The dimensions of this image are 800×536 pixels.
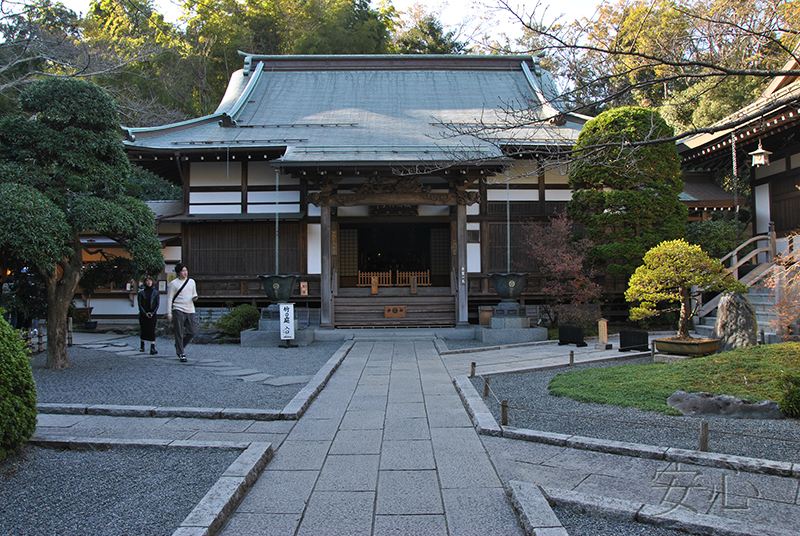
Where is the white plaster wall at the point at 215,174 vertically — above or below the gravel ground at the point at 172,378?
above

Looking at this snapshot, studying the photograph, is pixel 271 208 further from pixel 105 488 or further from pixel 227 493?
pixel 227 493

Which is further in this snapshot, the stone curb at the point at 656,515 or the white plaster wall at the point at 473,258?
the white plaster wall at the point at 473,258

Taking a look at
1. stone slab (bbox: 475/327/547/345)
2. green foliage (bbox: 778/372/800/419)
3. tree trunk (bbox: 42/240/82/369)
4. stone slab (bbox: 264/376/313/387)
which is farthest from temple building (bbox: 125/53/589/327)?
green foliage (bbox: 778/372/800/419)

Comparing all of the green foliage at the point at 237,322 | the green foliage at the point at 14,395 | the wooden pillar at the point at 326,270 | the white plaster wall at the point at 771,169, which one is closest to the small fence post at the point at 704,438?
the green foliage at the point at 14,395

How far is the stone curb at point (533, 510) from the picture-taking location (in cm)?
265

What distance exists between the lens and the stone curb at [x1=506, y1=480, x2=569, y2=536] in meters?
2.65

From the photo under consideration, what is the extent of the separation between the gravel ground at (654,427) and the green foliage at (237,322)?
26.5 ft

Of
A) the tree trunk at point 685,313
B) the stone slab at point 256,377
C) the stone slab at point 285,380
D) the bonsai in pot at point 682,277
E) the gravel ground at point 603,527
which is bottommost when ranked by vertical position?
the stone slab at point 256,377

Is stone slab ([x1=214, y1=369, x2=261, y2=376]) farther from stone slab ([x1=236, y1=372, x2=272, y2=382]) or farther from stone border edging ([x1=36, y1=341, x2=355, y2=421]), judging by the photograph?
stone border edging ([x1=36, y1=341, x2=355, y2=421])

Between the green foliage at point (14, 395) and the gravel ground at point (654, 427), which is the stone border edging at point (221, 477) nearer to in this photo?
the green foliage at point (14, 395)

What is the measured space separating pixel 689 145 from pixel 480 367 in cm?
948

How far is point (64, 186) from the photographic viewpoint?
7258mm

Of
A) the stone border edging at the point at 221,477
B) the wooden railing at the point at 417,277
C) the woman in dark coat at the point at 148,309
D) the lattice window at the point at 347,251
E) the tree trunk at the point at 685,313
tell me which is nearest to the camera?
the stone border edging at the point at 221,477

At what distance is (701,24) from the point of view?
516 cm
